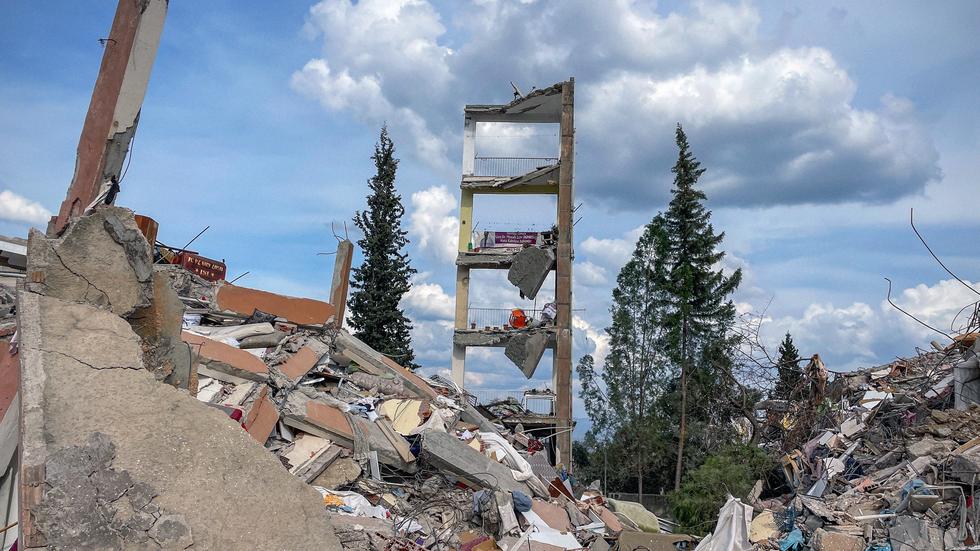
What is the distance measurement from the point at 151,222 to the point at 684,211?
23264mm

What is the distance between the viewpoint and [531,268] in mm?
22797

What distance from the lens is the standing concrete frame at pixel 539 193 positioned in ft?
73.8

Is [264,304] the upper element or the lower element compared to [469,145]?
lower

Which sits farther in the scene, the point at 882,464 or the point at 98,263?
the point at 882,464

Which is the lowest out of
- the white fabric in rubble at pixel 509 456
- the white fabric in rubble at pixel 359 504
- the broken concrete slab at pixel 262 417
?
the white fabric in rubble at pixel 359 504

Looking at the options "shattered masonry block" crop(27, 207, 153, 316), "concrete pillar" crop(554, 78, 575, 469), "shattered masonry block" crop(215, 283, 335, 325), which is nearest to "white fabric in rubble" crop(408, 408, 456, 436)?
"shattered masonry block" crop(215, 283, 335, 325)

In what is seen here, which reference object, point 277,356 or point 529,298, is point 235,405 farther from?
point 529,298

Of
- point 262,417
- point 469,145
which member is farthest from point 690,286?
point 262,417

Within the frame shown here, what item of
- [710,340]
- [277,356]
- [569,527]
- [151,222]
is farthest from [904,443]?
[710,340]

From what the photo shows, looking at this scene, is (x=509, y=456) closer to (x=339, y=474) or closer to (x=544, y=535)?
(x=544, y=535)

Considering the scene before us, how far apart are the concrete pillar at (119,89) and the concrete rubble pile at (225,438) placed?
1.12 metres

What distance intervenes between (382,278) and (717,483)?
16.5 meters

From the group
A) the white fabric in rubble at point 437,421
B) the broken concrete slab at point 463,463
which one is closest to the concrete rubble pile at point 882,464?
the broken concrete slab at point 463,463

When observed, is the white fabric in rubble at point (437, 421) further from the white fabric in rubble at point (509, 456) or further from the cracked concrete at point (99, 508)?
the cracked concrete at point (99, 508)
